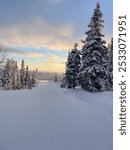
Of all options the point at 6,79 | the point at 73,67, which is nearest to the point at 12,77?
the point at 6,79

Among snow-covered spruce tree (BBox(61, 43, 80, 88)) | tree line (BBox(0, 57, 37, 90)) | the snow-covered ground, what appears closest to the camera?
the snow-covered ground

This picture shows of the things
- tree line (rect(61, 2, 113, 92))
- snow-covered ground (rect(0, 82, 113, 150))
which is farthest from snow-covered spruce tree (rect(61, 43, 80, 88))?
snow-covered ground (rect(0, 82, 113, 150))

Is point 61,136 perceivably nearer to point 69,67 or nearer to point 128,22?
point 128,22

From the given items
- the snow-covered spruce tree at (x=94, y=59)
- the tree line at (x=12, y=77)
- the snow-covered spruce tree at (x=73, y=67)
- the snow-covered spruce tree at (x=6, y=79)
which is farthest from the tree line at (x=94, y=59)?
the snow-covered spruce tree at (x=6, y=79)

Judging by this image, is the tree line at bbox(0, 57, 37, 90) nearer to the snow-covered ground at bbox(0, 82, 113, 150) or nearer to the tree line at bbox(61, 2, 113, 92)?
the tree line at bbox(61, 2, 113, 92)

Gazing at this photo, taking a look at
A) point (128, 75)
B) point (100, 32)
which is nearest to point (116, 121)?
point (128, 75)

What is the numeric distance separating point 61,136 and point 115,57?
484cm

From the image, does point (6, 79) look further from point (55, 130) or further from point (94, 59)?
point (55, 130)

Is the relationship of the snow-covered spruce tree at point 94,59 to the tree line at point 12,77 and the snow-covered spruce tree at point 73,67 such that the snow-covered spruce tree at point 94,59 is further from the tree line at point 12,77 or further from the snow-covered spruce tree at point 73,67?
the tree line at point 12,77

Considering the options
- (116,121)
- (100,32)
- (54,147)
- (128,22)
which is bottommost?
(54,147)

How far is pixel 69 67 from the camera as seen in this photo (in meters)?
54.1

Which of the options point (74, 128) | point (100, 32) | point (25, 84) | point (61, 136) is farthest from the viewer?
point (25, 84)

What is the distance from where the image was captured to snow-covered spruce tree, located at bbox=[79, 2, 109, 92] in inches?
1358

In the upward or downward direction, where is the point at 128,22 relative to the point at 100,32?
downward
